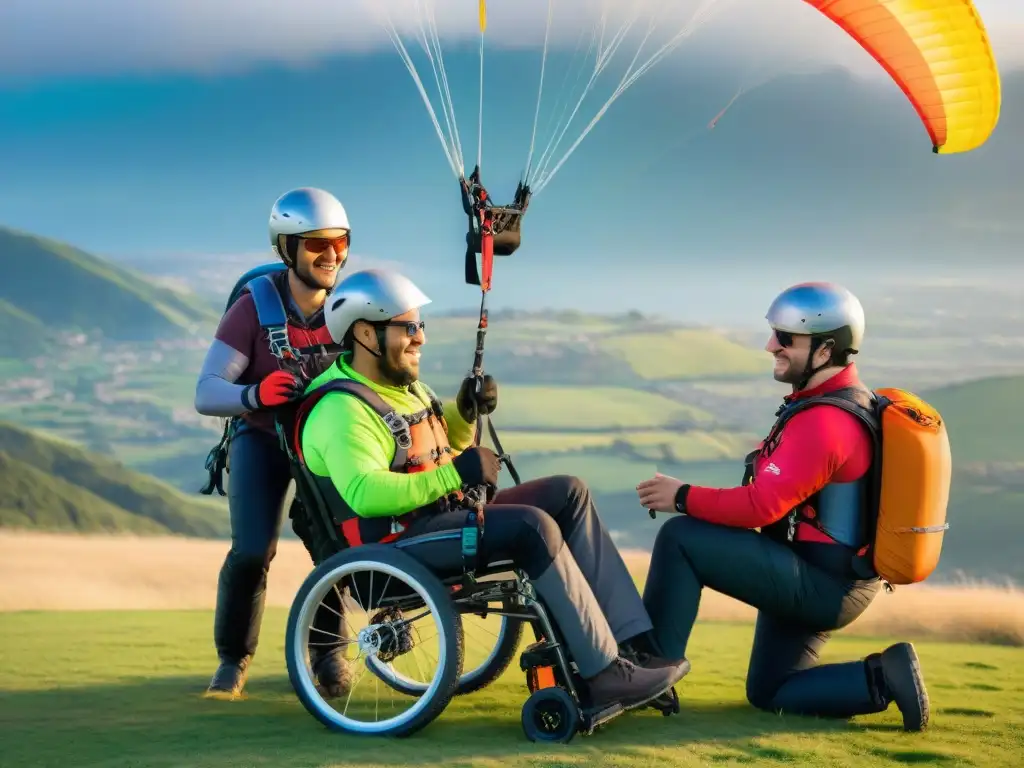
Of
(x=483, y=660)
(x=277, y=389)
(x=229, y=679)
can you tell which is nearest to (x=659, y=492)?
(x=483, y=660)

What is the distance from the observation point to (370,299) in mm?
4145

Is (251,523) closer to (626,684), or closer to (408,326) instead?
(408,326)

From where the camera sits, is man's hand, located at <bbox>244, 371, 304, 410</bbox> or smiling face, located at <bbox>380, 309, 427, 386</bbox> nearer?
smiling face, located at <bbox>380, 309, 427, 386</bbox>

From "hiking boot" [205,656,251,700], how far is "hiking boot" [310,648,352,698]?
14.1 inches

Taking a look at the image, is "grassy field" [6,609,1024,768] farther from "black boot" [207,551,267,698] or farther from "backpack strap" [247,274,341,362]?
"backpack strap" [247,274,341,362]

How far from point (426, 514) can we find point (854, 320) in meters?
1.60

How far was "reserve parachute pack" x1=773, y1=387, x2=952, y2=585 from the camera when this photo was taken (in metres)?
4.21

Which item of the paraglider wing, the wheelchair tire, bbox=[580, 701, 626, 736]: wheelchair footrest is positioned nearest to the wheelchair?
bbox=[580, 701, 626, 736]: wheelchair footrest

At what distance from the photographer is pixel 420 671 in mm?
4848

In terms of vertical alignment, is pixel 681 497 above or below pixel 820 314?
below

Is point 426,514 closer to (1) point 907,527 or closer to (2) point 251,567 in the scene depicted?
(2) point 251,567

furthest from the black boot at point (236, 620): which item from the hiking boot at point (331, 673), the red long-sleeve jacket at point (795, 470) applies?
the red long-sleeve jacket at point (795, 470)

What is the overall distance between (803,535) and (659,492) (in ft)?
1.79

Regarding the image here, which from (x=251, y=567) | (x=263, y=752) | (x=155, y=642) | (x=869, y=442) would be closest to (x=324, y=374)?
(x=251, y=567)
